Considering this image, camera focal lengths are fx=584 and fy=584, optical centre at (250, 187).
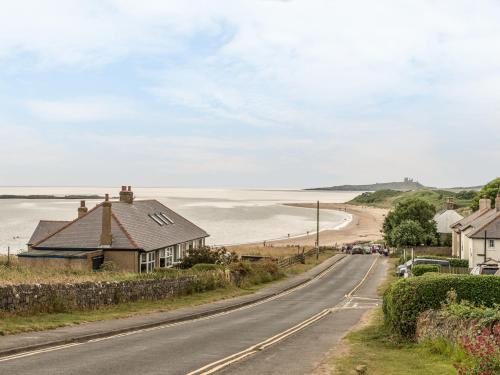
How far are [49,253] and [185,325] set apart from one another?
78.0 ft

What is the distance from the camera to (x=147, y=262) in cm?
4544

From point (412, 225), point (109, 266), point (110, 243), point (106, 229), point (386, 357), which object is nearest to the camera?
point (386, 357)

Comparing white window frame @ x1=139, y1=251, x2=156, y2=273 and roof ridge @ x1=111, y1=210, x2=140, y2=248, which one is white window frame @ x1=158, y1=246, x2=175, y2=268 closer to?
white window frame @ x1=139, y1=251, x2=156, y2=273

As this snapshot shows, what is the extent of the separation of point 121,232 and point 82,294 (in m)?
20.6

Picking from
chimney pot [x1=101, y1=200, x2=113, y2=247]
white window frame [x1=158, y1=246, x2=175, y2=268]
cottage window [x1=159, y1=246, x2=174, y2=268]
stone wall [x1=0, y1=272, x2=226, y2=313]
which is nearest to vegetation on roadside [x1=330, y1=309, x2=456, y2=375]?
stone wall [x1=0, y1=272, x2=226, y2=313]

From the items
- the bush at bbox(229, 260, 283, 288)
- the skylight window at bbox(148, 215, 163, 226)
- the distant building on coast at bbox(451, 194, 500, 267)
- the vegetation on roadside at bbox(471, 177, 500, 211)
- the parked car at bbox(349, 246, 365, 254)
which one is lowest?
the parked car at bbox(349, 246, 365, 254)

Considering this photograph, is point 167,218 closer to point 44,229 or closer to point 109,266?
point 44,229

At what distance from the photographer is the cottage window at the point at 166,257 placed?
1913 inches

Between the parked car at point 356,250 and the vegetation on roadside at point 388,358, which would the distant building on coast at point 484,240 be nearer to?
the parked car at point 356,250

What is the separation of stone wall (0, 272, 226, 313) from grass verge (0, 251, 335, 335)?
32 cm

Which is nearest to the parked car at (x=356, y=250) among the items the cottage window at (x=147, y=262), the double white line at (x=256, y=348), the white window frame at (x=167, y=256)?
the white window frame at (x=167, y=256)

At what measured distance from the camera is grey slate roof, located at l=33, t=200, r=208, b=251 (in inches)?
1768

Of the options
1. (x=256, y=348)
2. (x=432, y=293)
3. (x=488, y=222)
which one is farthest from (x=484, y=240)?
(x=256, y=348)

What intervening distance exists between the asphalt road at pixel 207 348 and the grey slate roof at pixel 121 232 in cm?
1587
